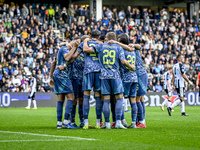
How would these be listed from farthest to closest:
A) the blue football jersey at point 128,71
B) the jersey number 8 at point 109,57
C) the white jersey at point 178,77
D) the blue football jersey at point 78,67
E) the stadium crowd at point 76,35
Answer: the stadium crowd at point 76,35
the white jersey at point 178,77
the blue football jersey at point 78,67
the blue football jersey at point 128,71
the jersey number 8 at point 109,57

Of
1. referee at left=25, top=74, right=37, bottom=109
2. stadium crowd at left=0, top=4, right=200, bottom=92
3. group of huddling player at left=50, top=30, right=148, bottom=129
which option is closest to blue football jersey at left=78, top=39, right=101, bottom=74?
group of huddling player at left=50, top=30, right=148, bottom=129

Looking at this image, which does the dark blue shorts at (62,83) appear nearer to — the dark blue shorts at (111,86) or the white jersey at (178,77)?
the dark blue shorts at (111,86)

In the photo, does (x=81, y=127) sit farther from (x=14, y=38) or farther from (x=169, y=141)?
(x=14, y=38)

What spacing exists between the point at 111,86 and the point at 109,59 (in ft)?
2.22

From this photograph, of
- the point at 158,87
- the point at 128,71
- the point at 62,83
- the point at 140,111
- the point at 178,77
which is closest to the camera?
the point at 62,83

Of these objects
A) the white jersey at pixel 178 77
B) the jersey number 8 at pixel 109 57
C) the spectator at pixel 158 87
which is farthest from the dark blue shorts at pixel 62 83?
the spectator at pixel 158 87

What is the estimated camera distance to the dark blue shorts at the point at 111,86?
10.8m

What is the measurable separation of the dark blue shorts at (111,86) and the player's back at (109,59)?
11cm

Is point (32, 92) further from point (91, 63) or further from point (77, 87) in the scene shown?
point (91, 63)

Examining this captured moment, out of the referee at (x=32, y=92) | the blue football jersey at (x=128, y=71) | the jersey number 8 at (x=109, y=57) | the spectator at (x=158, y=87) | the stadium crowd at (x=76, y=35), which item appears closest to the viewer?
the jersey number 8 at (x=109, y=57)

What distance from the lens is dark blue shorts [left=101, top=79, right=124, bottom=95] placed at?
1077 cm

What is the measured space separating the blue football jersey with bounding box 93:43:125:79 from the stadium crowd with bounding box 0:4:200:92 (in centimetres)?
1643

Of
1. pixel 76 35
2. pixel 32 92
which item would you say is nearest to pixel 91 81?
pixel 32 92

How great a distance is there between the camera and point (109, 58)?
10750 mm
